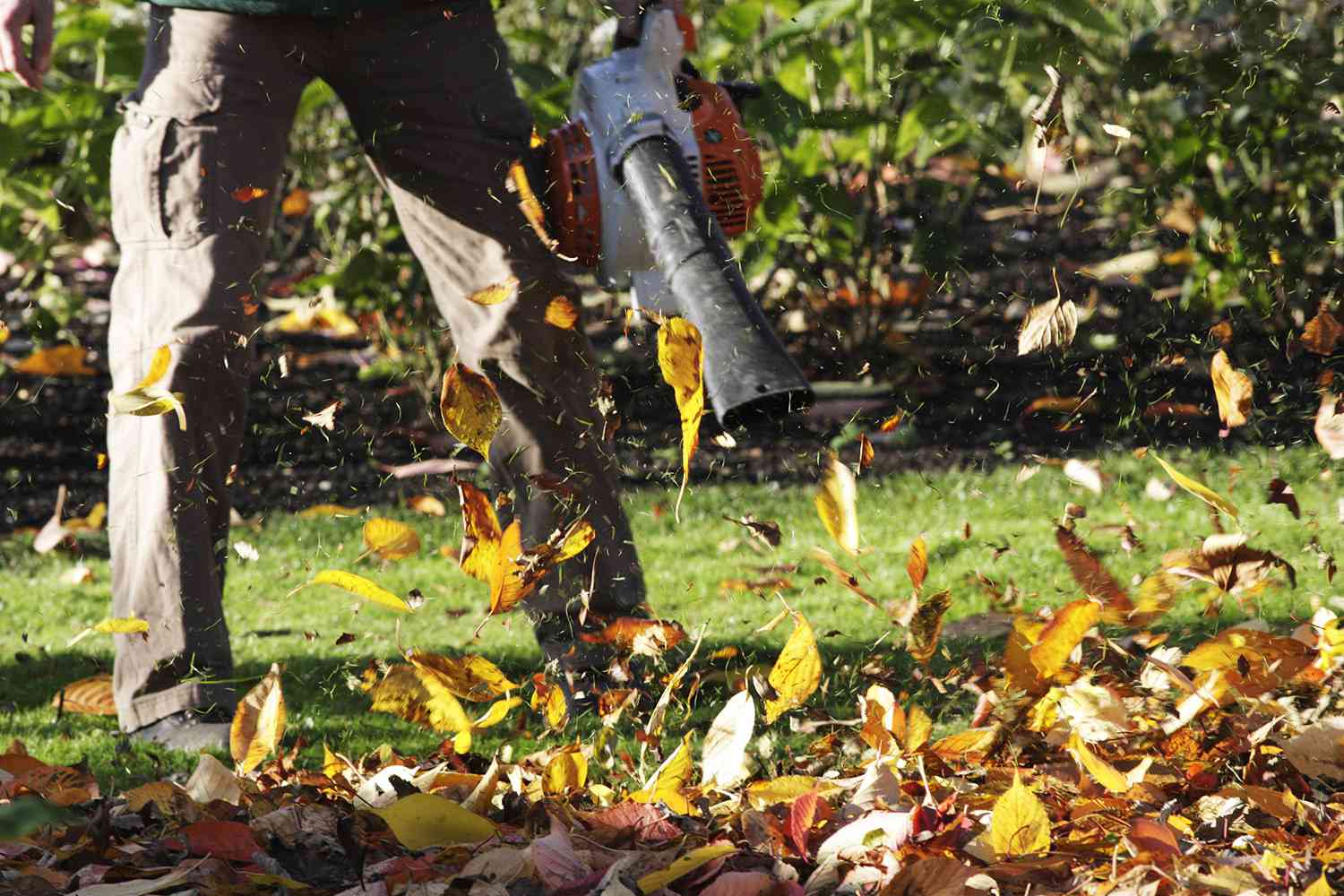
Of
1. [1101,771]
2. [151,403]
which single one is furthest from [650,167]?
[1101,771]

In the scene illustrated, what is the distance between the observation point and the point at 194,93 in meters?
2.37

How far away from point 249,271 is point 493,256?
0.37 meters

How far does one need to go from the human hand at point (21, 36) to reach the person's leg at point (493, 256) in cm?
42

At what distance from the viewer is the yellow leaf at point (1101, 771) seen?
1716mm

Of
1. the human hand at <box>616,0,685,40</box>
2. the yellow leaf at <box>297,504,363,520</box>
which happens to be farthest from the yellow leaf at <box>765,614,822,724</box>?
the yellow leaf at <box>297,504,363,520</box>

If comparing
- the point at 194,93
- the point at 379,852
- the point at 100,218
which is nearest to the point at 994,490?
the point at 194,93

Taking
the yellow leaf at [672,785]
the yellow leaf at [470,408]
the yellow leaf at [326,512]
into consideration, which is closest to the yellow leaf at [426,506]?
the yellow leaf at [326,512]

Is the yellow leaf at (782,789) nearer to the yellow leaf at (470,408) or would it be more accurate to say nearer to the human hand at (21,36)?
the yellow leaf at (470,408)

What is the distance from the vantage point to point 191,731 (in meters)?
A: 2.37

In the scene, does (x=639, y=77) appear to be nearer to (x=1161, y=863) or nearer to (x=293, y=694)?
(x=293, y=694)

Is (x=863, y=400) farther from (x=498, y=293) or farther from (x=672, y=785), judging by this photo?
(x=672, y=785)

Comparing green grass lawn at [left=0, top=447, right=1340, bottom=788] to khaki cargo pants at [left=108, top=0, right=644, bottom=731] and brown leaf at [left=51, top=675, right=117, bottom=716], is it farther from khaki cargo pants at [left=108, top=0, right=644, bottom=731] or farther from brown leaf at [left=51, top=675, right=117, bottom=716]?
khaki cargo pants at [left=108, top=0, right=644, bottom=731]

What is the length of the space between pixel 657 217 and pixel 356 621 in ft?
4.48

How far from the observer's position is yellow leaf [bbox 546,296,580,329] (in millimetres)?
2531
